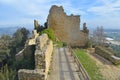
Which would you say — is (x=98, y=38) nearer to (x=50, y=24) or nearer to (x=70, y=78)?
(x=50, y=24)

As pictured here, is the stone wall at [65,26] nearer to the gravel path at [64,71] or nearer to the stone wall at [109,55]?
the stone wall at [109,55]

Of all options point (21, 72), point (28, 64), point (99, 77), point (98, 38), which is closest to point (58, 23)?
point (98, 38)

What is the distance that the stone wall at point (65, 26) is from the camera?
32438mm

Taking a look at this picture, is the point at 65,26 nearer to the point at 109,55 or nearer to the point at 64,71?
the point at 109,55

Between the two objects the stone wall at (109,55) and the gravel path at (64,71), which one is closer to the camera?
the gravel path at (64,71)

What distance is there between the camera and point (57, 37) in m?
33.2

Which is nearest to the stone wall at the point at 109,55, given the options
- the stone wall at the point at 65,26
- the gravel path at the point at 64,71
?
the gravel path at the point at 64,71

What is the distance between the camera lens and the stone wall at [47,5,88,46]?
32.4 m

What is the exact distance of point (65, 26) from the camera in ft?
109

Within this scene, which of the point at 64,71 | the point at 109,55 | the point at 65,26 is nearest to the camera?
the point at 64,71

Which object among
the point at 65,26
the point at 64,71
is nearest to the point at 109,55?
the point at 64,71

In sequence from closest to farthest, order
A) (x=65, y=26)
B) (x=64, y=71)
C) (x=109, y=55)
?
(x=64, y=71)
(x=109, y=55)
(x=65, y=26)

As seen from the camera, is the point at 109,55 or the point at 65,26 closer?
the point at 109,55

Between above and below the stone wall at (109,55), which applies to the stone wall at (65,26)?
above
